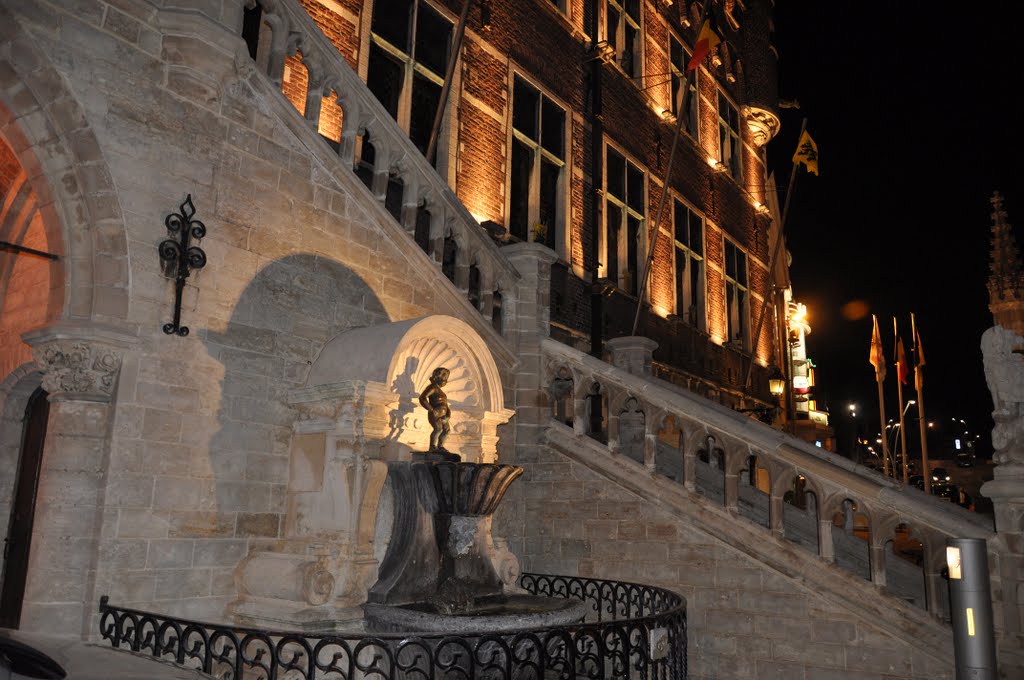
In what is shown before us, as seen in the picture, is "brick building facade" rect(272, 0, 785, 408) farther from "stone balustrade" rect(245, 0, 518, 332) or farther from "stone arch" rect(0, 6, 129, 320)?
"stone arch" rect(0, 6, 129, 320)

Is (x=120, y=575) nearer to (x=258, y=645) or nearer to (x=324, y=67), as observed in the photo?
(x=258, y=645)

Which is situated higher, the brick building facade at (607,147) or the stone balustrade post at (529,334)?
the brick building facade at (607,147)

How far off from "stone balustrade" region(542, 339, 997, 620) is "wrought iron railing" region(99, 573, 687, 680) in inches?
73.4

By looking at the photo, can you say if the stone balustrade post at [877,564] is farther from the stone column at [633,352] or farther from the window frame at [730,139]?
the window frame at [730,139]

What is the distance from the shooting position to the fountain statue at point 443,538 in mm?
6105

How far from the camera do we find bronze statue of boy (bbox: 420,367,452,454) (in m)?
6.59

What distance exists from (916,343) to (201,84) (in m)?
28.3

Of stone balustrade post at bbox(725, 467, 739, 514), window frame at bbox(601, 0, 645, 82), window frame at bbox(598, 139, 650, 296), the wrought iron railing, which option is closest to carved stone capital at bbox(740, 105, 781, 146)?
window frame at bbox(601, 0, 645, 82)

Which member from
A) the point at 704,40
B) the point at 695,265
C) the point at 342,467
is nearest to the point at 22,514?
the point at 342,467

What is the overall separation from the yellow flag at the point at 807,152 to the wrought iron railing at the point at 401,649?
1568 cm

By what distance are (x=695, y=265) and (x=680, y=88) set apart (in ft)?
15.7

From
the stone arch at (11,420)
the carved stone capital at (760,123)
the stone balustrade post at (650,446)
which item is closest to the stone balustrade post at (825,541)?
the stone balustrade post at (650,446)

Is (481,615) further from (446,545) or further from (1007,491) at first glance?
(1007,491)

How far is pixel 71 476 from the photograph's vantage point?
18.3 ft
